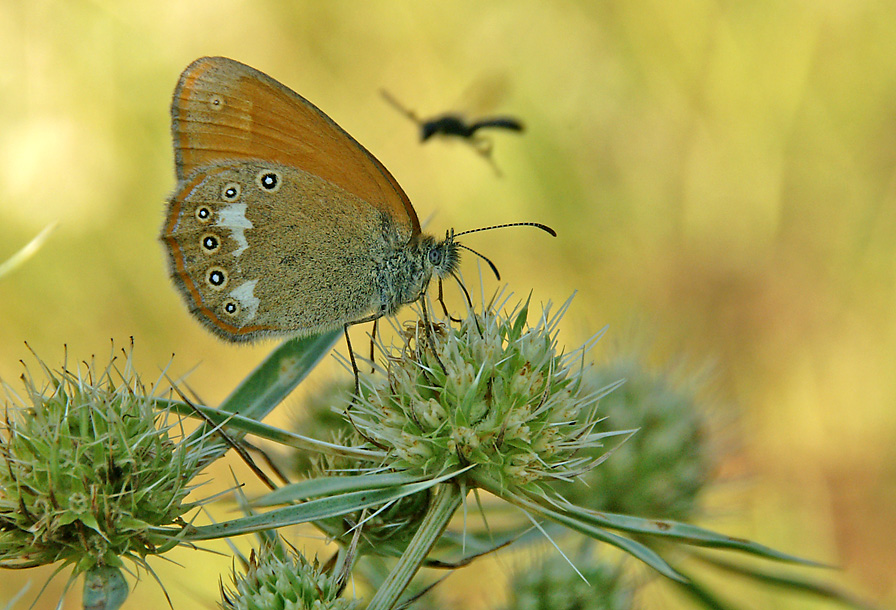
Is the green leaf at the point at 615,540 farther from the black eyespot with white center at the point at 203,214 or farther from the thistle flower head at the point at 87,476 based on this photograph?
the black eyespot with white center at the point at 203,214

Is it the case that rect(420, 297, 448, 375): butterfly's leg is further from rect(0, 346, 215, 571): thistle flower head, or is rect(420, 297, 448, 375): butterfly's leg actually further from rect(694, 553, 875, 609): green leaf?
rect(694, 553, 875, 609): green leaf

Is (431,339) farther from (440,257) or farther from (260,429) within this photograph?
(440,257)

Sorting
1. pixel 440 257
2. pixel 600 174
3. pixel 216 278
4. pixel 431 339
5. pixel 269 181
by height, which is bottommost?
pixel 216 278

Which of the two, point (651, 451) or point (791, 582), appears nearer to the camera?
point (791, 582)

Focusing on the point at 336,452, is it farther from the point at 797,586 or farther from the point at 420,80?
the point at 420,80

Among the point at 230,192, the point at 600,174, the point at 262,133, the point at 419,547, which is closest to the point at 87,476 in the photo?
the point at 419,547

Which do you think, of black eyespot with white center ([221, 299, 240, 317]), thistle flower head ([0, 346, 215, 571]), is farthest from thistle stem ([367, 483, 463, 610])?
black eyespot with white center ([221, 299, 240, 317])
